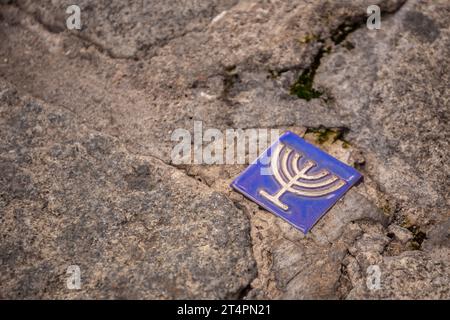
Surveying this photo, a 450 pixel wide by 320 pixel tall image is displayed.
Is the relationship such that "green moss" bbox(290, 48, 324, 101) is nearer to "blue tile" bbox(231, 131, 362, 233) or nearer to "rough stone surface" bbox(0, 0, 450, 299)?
"rough stone surface" bbox(0, 0, 450, 299)

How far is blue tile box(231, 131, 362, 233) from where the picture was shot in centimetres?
179

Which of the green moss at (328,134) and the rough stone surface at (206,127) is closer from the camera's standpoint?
the rough stone surface at (206,127)

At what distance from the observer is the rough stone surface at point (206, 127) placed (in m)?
1.63

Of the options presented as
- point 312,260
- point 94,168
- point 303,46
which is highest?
point 303,46

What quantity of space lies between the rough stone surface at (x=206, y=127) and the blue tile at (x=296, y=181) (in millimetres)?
49

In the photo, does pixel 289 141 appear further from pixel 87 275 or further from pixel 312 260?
pixel 87 275

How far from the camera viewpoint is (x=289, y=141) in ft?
6.50

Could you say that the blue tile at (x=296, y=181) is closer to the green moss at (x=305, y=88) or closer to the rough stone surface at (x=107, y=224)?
the rough stone surface at (x=107, y=224)

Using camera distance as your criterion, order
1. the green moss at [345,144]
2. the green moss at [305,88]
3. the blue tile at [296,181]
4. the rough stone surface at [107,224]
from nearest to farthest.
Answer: the rough stone surface at [107,224] < the blue tile at [296,181] < the green moss at [345,144] < the green moss at [305,88]

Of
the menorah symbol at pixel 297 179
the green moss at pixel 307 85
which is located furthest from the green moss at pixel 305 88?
the menorah symbol at pixel 297 179

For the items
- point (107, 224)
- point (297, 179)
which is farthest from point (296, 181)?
point (107, 224)

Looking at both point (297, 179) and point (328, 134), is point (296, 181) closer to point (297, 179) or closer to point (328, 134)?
point (297, 179)
